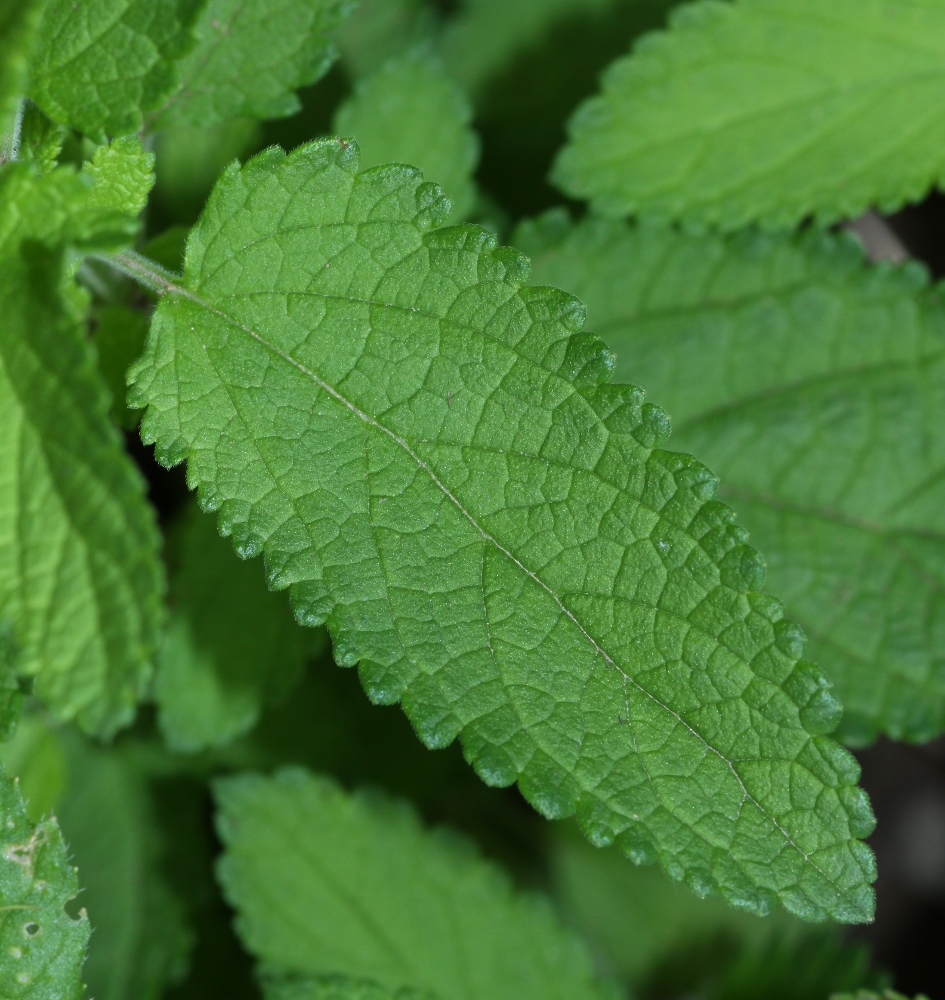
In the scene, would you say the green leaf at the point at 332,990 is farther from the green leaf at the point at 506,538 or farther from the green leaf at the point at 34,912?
the green leaf at the point at 506,538

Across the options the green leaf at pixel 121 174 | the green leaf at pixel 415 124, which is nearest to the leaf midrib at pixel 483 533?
the green leaf at pixel 121 174

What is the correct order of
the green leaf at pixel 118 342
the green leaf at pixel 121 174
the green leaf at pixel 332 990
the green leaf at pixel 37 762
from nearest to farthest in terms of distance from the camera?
the green leaf at pixel 121 174 → the green leaf at pixel 118 342 → the green leaf at pixel 332 990 → the green leaf at pixel 37 762

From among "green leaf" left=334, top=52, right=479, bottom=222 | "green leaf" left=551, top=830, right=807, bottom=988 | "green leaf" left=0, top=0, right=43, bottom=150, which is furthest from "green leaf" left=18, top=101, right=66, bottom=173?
"green leaf" left=551, top=830, right=807, bottom=988

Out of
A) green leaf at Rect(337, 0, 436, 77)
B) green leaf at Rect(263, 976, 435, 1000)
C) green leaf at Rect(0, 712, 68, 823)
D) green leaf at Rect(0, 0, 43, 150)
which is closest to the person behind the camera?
green leaf at Rect(0, 0, 43, 150)

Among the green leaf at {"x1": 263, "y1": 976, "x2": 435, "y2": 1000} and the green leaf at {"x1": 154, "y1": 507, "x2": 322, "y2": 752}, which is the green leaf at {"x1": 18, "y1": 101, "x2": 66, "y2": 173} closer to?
the green leaf at {"x1": 154, "y1": 507, "x2": 322, "y2": 752}

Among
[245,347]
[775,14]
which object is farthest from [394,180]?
[775,14]

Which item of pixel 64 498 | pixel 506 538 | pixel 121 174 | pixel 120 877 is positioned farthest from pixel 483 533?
pixel 120 877

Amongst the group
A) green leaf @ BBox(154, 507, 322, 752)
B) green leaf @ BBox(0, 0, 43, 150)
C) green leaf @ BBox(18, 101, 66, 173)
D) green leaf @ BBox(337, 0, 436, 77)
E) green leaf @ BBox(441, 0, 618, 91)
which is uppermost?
green leaf @ BBox(0, 0, 43, 150)
